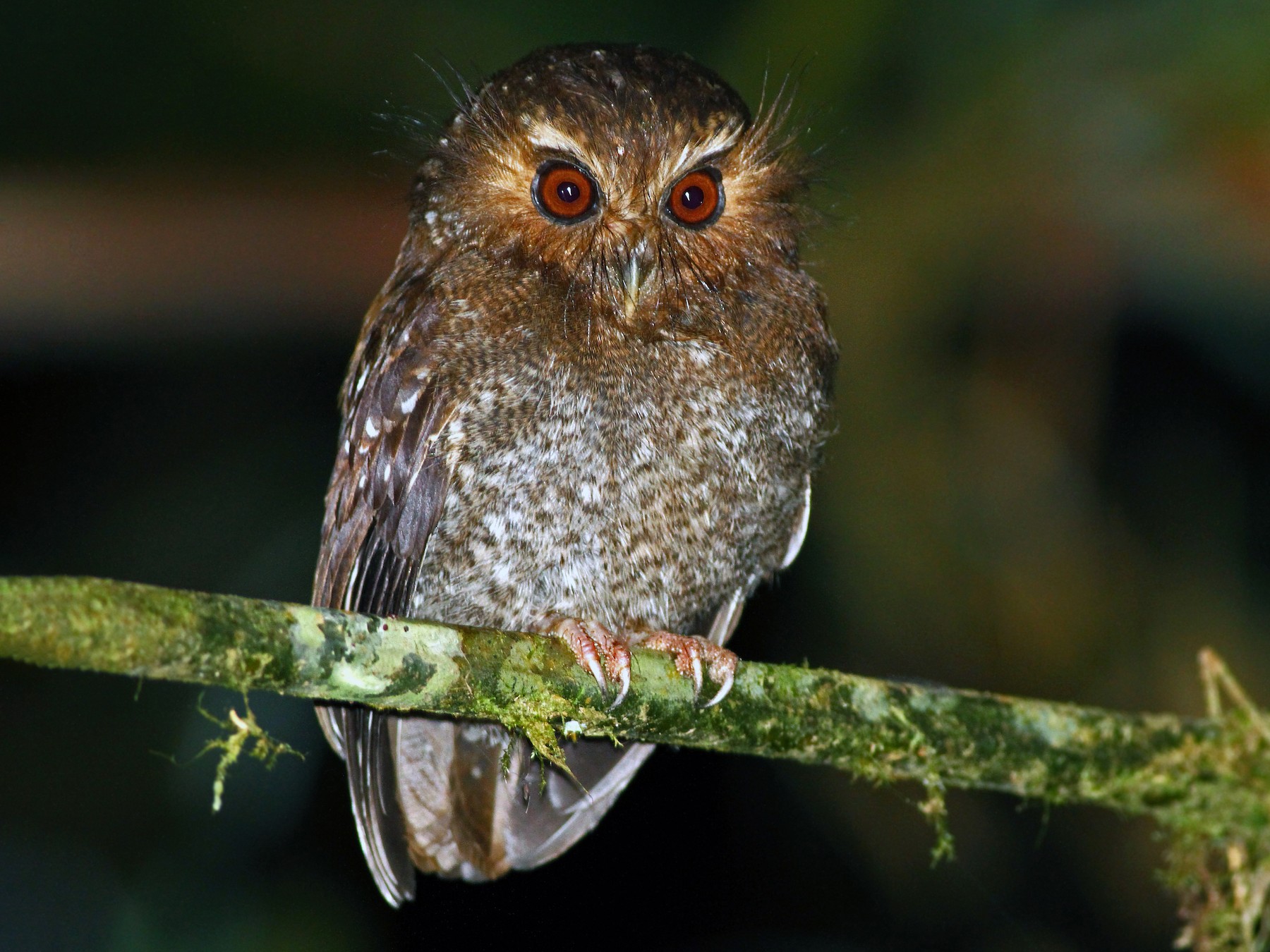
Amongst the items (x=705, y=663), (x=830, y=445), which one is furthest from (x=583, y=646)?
(x=830, y=445)

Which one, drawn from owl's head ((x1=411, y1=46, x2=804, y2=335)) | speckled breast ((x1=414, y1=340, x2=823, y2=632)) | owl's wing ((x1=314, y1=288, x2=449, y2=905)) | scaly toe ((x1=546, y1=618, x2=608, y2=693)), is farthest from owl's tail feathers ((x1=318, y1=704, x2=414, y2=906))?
owl's head ((x1=411, y1=46, x2=804, y2=335))

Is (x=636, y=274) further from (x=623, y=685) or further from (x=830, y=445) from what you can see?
(x=830, y=445)

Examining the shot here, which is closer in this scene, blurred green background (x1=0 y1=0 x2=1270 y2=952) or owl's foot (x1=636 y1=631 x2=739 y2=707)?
owl's foot (x1=636 y1=631 x2=739 y2=707)

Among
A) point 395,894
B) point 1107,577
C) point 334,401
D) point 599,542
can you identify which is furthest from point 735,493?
point 334,401

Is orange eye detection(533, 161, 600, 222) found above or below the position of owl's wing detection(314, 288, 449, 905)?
above

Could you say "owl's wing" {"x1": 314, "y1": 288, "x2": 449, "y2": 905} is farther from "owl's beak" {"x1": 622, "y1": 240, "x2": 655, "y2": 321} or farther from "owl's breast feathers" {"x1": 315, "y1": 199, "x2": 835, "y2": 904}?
"owl's beak" {"x1": 622, "y1": 240, "x2": 655, "y2": 321}

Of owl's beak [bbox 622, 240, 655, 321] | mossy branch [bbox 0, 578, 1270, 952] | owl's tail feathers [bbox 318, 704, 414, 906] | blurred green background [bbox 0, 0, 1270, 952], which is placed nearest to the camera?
mossy branch [bbox 0, 578, 1270, 952]

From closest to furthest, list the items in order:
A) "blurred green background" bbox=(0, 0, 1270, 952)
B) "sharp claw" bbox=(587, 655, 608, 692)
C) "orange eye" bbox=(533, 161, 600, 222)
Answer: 1. "sharp claw" bbox=(587, 655, 608, 692)
2. "orange eye" bbox=(533, 161, 600, 222)
3. "blurred green background" bbox=(0, 0, 1270, 952)

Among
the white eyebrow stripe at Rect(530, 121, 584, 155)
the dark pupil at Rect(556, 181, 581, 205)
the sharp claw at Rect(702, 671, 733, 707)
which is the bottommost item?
the sharp claw at Rect(702, 671, 733, 707)

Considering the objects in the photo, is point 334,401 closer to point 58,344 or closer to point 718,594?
point 58,344
